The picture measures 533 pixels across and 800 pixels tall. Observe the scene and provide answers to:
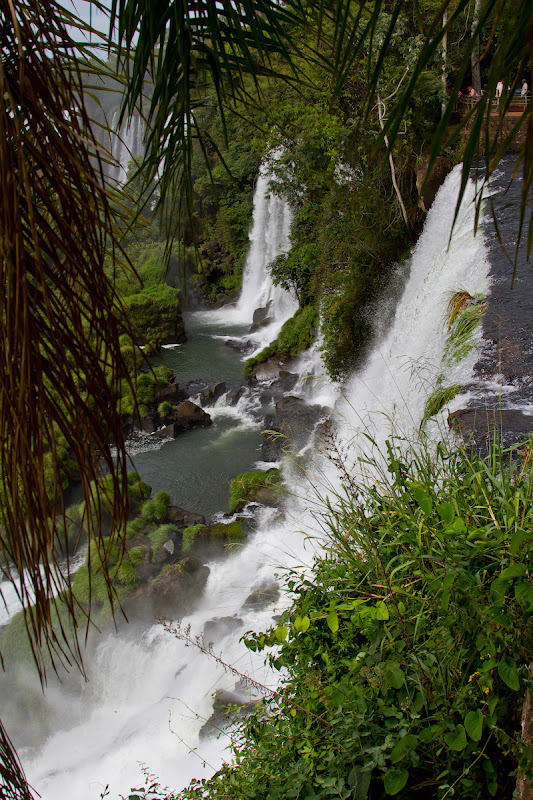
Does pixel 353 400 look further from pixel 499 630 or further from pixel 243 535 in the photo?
pixel 499 630

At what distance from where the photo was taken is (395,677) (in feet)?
6.03

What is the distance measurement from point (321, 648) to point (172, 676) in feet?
14.2

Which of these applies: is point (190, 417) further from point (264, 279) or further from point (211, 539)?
point (264, 279)

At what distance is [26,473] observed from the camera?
2.68ft

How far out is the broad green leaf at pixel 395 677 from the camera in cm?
183

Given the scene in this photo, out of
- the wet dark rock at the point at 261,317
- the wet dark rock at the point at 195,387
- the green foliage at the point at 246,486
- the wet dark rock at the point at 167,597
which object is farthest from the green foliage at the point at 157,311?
the wet dark rock at the point at 167,597

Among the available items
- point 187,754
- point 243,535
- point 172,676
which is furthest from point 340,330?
point 187,754

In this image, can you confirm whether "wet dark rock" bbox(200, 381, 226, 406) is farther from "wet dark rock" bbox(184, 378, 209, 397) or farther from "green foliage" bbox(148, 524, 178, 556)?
"green foliage" bbox(148, 524, 178, 556)

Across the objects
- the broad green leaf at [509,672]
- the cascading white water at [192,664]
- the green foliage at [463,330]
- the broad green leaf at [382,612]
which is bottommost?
the cascading white water at [192,664]

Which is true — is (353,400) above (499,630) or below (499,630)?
below

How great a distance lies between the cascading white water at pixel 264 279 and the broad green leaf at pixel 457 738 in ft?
44.1

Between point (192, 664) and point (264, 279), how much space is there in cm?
1414

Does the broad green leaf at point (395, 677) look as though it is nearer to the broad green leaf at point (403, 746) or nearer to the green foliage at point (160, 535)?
the broad green leaf at point (403, 746)

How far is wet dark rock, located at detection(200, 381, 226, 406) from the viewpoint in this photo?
1246 cm
